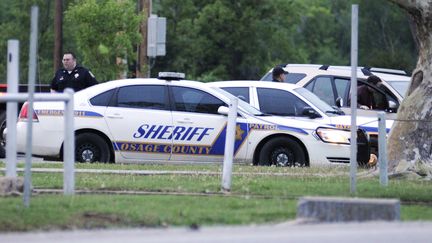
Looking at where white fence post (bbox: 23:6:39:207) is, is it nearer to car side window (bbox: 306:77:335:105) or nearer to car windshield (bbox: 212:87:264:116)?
car windshield (bbox: 212:87:264:116)

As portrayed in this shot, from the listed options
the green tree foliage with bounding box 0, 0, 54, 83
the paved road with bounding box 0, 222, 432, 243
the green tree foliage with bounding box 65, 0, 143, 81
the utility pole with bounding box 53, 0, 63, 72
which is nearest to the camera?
the paved road with bounding box 0, 222, 432, 243

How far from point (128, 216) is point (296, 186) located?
3.28 meters

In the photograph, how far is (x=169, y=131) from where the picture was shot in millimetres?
16469

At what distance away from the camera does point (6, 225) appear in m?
9.05

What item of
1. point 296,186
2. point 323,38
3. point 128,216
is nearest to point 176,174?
point 296,186

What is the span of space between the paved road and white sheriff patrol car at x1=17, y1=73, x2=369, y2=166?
7.11 meters

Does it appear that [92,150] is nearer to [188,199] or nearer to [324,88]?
[188,199]

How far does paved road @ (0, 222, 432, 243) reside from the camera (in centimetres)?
852

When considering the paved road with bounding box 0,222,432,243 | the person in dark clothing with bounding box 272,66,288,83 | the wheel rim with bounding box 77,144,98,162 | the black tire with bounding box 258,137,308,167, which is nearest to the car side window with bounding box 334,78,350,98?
the person in dark clothing with bounding box 272,66,288,83

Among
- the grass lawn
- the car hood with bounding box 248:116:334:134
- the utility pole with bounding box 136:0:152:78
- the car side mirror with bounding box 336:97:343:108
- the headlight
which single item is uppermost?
the utility pole with bounding box 136:0:152:78

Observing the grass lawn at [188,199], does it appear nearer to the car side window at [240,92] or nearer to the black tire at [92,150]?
the black tire at [92,150]

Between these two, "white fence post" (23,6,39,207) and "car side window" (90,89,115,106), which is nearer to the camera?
"white fence post" (23,6,39,207)

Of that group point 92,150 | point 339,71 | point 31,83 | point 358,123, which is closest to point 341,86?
point 339,71

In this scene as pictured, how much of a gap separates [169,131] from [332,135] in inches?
104
